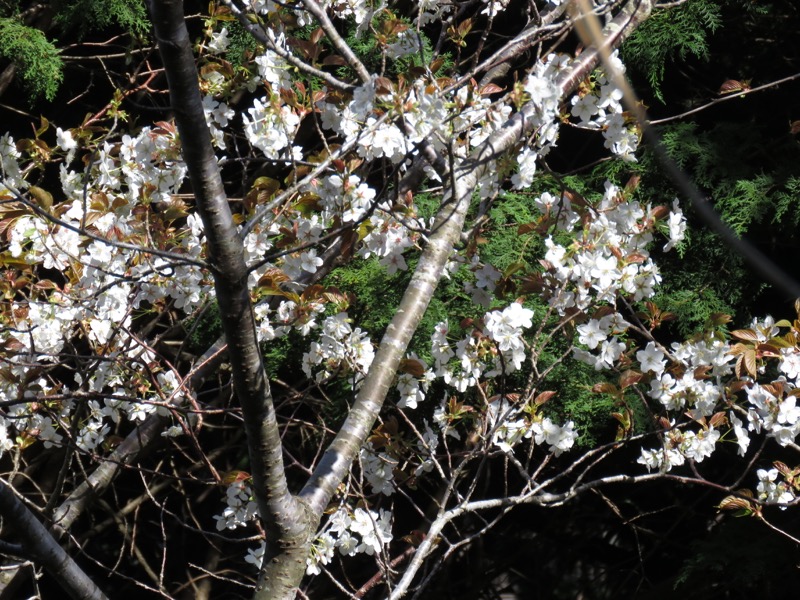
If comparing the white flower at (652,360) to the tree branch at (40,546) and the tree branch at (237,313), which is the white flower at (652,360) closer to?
the tree branch at (237,313)

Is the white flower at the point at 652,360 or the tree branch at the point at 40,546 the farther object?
the white flower at the point at 652,360

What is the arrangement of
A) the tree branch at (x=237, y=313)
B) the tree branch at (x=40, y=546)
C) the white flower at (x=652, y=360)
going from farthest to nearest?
the white flower at (x=652, y=360) < the tree branch at (x=40, y=546) < the tree branch at (x=237, y=313)

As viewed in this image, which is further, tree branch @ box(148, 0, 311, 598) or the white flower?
the white flower

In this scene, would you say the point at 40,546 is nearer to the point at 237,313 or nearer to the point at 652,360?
the point at 237,313

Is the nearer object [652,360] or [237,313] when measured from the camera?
[237,313]

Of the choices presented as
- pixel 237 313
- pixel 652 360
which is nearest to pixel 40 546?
pixel 237 313

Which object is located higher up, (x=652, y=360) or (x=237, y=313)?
(x=237, y=313)

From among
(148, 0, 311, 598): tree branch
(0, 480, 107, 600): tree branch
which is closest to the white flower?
(148, 0, 311, 598): tree branch

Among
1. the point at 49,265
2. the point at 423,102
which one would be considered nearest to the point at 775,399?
the point at 423,102

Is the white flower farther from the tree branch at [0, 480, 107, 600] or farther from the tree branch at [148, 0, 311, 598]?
the tree branch at [0, 480, 107, 600]

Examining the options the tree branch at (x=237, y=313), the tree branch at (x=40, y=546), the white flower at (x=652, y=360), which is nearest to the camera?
the tree branch at (x=237, y=313)

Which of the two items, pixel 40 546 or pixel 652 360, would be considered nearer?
pixel 40 546

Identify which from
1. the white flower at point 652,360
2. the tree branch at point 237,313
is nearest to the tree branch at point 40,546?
the tree branch at point 237,313

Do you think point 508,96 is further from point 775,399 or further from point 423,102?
point 775,399
